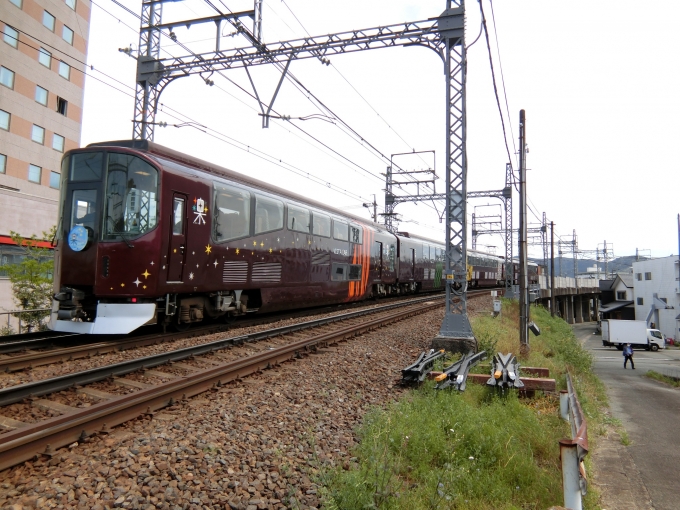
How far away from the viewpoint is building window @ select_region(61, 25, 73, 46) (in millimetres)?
31062

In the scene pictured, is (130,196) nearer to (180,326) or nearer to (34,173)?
(180,326)

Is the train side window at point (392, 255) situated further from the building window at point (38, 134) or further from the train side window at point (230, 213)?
the building window at point (38, 134)

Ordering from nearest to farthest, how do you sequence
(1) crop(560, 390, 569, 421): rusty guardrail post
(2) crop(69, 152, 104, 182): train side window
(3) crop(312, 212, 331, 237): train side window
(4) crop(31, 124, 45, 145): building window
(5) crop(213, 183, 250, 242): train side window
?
(1) crop(560, 390, 569, 421): rusty guardrail post
(2) crop(69, 152, 104, 182): train side window
(5) crop(213, 183, 250, 242): train side window
(3) crop(312, 212, 331, 237): train side window
(4) crop(31, 124, 45, 145): building window

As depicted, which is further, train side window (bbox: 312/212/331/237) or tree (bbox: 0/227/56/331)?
train side window (bbox: 312/212/331/237)

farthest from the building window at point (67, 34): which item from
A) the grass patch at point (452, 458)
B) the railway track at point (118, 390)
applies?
the grass patch at point (452, 458)

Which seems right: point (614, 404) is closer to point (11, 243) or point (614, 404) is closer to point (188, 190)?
point (188, 190)

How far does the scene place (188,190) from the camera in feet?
28.5

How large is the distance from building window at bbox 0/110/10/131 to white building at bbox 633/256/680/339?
56462 millimetres

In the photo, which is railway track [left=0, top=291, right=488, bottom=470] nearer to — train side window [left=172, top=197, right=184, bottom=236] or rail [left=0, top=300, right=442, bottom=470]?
rail [left=0, top=300, right=442, bottom=470]

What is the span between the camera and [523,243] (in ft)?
42.1

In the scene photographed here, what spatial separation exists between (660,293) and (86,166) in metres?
58.6

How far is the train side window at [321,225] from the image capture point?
1351cm

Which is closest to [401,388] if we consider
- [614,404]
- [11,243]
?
[614,404]

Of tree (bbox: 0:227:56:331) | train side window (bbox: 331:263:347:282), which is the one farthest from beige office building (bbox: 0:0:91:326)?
train side window (bbox: 331:263:347:282)
